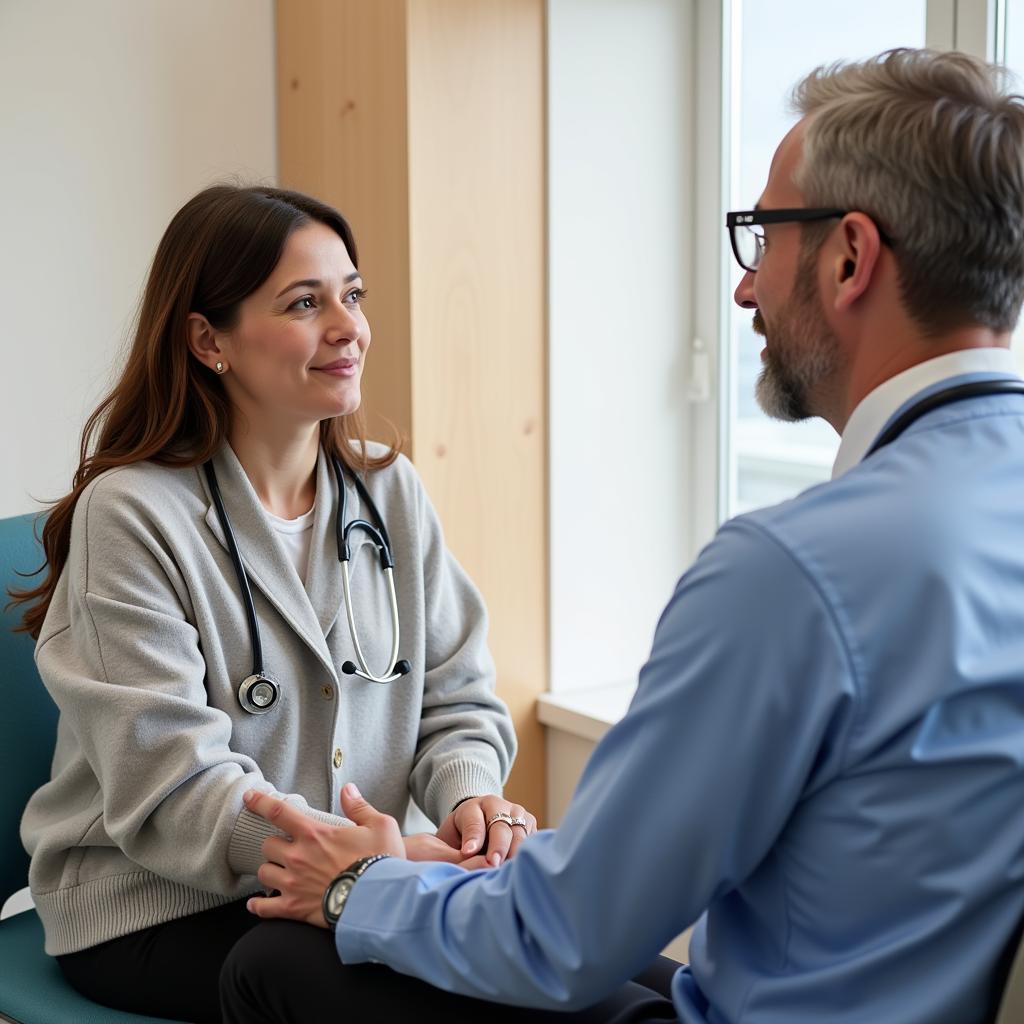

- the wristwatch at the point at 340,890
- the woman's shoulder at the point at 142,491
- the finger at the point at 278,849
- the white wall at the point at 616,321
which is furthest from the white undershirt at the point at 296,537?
the white wall at the point at 616,321

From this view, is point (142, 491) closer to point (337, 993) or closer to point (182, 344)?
point (182, 344)

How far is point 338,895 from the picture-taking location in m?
1.16

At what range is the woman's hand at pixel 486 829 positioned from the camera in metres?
1.53

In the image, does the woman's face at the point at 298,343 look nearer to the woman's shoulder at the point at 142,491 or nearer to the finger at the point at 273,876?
the woman's shoulder at the point at 142,491

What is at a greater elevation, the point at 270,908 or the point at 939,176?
the point at 939,176

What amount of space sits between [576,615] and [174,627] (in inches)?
45.9

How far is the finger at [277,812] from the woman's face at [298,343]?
512mm

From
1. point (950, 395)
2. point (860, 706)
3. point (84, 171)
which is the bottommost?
point (860, 706)

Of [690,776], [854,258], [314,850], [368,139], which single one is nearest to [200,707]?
[314,850]

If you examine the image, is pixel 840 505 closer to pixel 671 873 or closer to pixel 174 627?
pixel 671 873

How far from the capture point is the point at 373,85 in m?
2.30

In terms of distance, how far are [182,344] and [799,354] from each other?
87cm

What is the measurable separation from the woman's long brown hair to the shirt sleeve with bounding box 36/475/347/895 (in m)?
0.12

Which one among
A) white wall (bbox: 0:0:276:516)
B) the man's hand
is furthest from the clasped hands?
white wall (bbox: 0:0:276:516)
